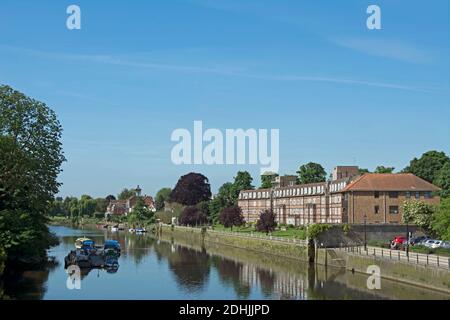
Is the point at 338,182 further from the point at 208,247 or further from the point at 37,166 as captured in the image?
the point at 37,166

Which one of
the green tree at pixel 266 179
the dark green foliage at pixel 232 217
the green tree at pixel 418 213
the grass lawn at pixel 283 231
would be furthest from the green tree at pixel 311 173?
the green tree at pixel 418 213

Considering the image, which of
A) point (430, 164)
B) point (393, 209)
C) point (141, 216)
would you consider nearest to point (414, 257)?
point (393, 209)

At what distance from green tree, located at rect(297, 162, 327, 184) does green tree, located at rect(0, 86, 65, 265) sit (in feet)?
257

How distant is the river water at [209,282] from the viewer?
139 ft

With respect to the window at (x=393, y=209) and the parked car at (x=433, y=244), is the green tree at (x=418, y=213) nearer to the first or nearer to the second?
the window at (x=393, y=209)

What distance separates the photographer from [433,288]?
41406mm

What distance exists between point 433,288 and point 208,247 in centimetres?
5259

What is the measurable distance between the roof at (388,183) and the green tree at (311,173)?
151 feet

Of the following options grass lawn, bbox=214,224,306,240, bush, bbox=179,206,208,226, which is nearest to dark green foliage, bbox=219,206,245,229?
grass lawn, bbox=214,224,306,240

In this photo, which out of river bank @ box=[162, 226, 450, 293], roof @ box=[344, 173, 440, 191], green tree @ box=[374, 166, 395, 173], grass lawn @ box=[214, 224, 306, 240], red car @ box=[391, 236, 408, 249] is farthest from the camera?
green tree @ box=[374, 166, 395, 173]

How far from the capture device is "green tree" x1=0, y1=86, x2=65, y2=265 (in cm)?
4662

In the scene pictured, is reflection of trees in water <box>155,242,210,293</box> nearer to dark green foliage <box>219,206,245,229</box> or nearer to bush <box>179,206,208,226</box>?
dark green foliage <box>219,206,245,229</box>

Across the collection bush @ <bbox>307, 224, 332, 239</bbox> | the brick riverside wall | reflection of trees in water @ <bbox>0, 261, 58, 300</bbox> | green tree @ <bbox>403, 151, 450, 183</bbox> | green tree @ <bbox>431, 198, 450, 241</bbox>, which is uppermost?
green tree @ <bbox>403, 151, 450, 183</bbox>
